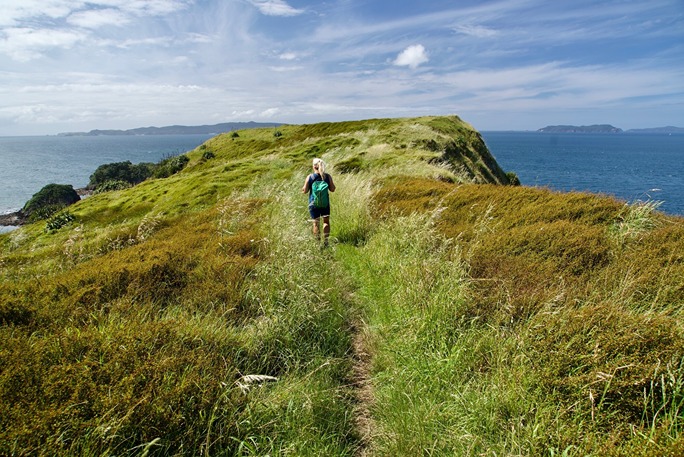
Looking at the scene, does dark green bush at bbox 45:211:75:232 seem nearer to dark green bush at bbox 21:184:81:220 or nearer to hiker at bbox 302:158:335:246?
hiker at bbox 302:158:335:246

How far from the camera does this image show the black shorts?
396 inches

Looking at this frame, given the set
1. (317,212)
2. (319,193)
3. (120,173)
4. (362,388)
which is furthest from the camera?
(120,173)

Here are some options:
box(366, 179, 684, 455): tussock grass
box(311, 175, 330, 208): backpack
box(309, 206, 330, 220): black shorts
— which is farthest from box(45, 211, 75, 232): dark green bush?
box(366, 179, 684, 455): tussock grass

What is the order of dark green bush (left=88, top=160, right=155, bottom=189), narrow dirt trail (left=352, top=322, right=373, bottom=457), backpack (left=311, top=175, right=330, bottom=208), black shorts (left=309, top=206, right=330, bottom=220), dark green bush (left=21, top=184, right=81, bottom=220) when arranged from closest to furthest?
narrow dirt trail (left=352, top=322, right=373, bottom=457) < backpack (left=311, top=175, right=330, bottom=208) < black shorts (left=309, top=206, right=330, bottom=220) < dark green bush (left=21, top=184, right=81, bottom=220) < dark green bush (left=88, top=160, right=155, bottom=189)

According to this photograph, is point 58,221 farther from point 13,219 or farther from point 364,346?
point 13,219

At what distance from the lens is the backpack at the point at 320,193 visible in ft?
32.1

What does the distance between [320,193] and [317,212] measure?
62cm

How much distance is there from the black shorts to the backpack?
109 mm

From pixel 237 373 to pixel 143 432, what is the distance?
127 cm

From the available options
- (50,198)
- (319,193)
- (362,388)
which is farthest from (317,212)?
(50,198)

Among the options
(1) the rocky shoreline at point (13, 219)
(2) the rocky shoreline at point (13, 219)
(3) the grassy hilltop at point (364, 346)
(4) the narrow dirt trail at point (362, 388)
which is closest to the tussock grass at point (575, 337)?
(3) the grassy hilltop at point (364, 346)

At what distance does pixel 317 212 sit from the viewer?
10133 millimetres

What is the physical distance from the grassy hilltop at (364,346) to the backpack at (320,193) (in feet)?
6.58

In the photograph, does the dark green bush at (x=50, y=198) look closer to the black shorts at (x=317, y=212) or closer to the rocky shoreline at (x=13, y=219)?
the rocky shoreline at (x=13, y=219)
